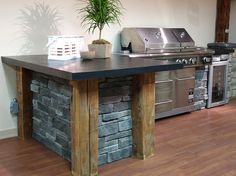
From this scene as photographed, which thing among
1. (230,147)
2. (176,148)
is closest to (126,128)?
(176,148)

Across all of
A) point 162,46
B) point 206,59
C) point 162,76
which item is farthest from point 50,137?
point 206,59

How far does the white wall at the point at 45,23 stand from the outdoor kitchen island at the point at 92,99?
22 centimetres

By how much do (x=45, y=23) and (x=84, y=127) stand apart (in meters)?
1.51

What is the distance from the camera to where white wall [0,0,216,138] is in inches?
118

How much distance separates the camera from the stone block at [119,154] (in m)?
2.59

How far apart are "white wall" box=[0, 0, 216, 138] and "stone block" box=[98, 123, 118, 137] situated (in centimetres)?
116

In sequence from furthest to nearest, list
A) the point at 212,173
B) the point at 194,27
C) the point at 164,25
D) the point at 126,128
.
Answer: the point at 194,27, the point at 164,25, the point at 126,128, the point at 212,173

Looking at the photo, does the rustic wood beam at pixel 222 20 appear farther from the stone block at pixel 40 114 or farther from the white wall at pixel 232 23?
the stone block at pixel 40 114

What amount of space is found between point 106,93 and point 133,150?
2.04 ft

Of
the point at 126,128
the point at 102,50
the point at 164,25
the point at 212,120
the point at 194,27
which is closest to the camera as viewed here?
the point at 126,128

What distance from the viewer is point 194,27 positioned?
4.86m

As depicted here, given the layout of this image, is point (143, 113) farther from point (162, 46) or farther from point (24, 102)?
point (162, 46)

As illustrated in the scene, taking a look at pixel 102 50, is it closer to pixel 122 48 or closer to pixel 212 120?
pixel 122 48

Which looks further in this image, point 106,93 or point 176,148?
point 176,148
